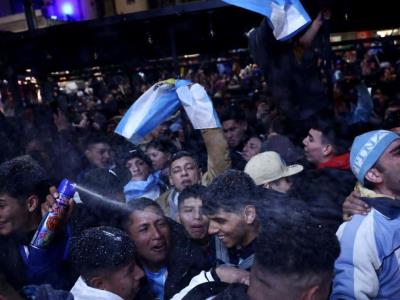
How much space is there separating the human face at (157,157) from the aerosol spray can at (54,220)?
5.85 feet

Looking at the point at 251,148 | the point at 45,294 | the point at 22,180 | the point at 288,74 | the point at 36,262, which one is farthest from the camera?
the point at 251,148

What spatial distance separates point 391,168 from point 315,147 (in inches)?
41.2

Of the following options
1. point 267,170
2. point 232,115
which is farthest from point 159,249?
point 232,115

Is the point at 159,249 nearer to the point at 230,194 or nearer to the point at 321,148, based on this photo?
the point at 230,194

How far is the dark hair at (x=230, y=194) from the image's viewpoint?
1.92 metres

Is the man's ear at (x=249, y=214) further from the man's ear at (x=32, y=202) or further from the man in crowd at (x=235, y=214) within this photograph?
the man's ear at (x=32, y=202)

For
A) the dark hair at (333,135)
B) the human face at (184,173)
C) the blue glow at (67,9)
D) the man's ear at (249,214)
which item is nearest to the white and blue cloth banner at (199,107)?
the human face at (184,173)

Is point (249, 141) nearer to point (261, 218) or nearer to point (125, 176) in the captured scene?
point (125, 176)

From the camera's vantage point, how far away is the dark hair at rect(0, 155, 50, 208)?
210 cm

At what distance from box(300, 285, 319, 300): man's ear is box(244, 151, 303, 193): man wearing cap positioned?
1218 millimetres

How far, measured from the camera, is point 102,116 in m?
6.11

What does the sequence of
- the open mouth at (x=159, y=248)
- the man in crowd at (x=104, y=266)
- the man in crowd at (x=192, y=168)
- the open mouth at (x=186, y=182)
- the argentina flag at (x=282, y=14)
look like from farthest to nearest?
the open mouth at (x=186, y=182), the man in crowd at (x=192, y=168), the argentina flag at (x=282, y=14), the open mouth at (x=159, y=248), the man in crowd at (x=104, y=266)

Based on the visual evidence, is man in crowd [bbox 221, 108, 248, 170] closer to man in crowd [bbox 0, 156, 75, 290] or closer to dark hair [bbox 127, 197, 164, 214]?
dark hair [bbox 127, 197, 164, 214]

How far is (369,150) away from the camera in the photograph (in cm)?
197
